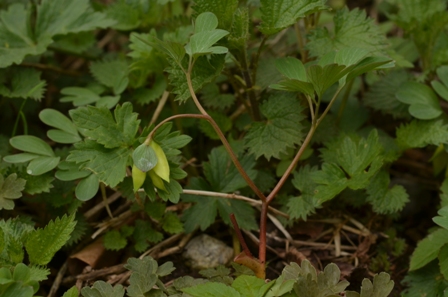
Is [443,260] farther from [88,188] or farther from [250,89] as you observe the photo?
[88,188]

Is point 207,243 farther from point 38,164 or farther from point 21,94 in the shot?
point 21,94

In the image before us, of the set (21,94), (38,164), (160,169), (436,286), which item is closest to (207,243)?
(160,169)

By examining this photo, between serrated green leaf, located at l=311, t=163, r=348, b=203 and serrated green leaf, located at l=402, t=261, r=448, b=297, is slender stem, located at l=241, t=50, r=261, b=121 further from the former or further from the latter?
serrated green leaf, located at l=402, t=261, r=448, b=297

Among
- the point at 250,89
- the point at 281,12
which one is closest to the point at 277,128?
the point at 250,89

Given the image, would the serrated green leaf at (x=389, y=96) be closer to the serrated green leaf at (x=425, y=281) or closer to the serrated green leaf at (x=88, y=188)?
the serrated green leaf at (x=425, y=281)

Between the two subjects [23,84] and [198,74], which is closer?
[198,74]

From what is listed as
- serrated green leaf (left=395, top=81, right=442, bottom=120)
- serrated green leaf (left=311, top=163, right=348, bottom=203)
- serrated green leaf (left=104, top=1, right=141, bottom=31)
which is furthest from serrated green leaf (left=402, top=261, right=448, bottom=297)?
serrated green leaf (left=104, top=1, right=141, bottom=31)

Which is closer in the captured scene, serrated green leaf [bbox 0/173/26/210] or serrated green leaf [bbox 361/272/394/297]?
serrated green leaf [bbox 361/272/394/297]
